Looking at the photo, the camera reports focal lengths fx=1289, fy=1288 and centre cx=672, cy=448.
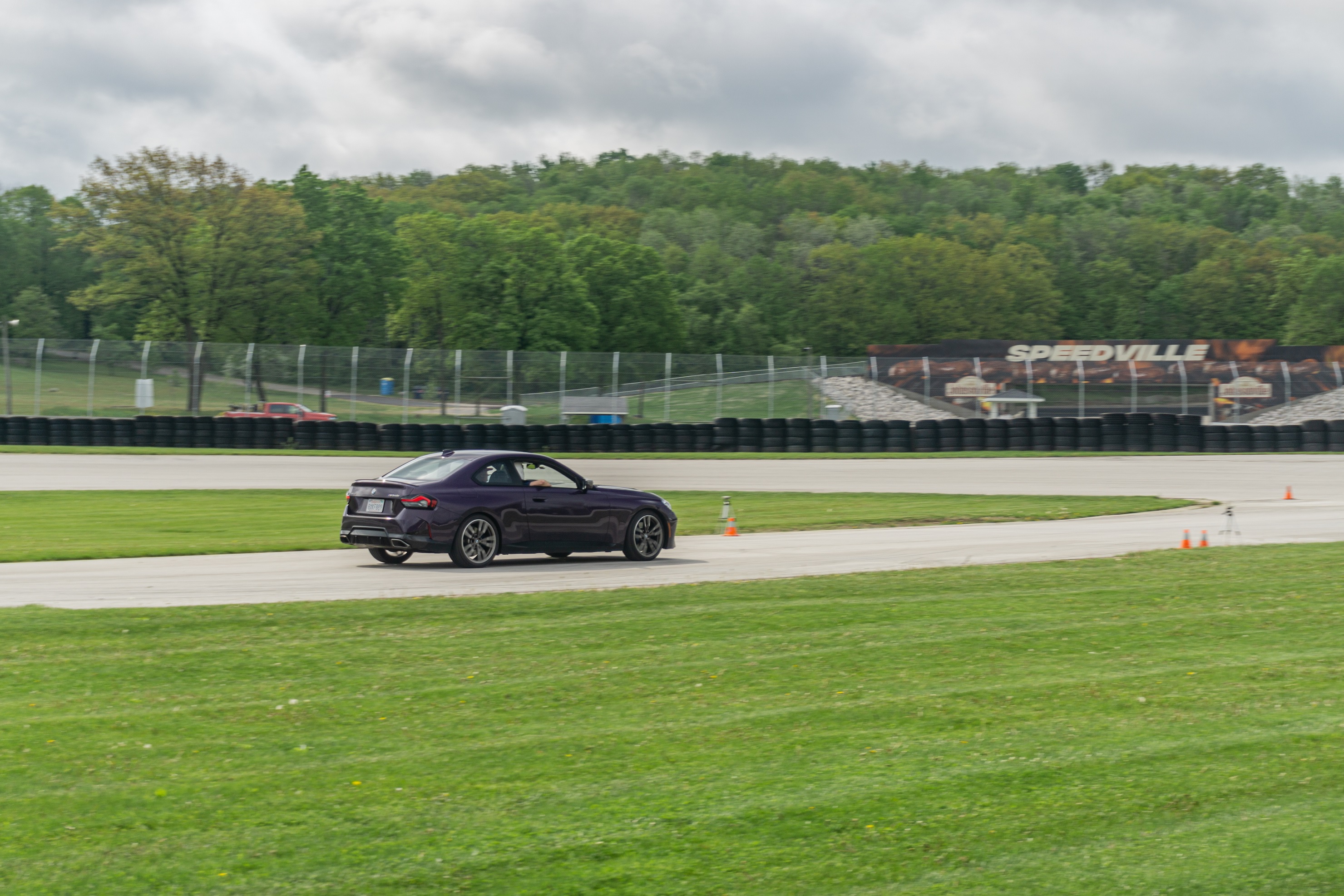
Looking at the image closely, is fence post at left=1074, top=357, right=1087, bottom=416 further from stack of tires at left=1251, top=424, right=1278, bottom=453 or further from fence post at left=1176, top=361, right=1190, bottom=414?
stack of tires at left=1251, top=424, right=1278, bottom=453

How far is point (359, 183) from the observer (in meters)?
85.8

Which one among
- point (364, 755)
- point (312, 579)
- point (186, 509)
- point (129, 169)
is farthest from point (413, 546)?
point (129, 169)

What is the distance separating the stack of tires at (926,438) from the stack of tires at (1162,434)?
6388 millimetres

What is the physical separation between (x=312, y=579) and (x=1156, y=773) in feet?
30.7

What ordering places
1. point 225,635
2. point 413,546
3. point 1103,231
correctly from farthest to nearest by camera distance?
1. point 1103,231
2. point 413,546
3. point 225,635

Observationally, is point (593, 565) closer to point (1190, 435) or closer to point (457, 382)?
point (1190, 435)

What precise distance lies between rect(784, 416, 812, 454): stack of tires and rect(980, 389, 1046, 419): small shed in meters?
12.3

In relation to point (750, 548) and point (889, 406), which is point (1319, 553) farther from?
point (889, 406)

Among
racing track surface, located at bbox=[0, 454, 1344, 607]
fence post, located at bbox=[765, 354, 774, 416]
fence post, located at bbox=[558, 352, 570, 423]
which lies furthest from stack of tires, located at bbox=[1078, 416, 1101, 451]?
fence post, located at bbox=[558, 352, 570, 423]

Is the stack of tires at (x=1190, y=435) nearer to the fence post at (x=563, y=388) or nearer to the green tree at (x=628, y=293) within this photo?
the fence post at (x=563, y=388)

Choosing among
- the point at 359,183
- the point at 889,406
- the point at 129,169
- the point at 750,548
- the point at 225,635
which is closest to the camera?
the point at 225,635

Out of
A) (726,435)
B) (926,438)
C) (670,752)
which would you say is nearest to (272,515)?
(670,752)

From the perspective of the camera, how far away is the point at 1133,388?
1981 inches

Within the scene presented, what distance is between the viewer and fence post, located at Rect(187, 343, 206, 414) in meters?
44.8
